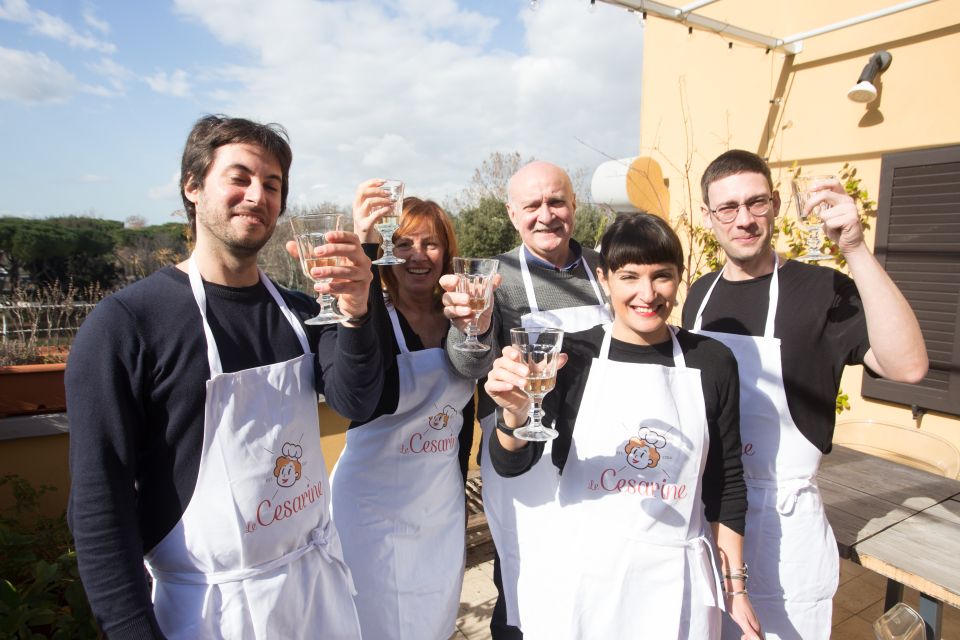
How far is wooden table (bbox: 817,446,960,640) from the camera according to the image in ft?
6.39

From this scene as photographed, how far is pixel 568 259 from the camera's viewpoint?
2.49 m

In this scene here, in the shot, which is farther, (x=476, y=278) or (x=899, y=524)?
(x=899, y=524)

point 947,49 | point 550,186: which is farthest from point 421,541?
point 947,49

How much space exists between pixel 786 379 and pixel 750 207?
0.65 metres

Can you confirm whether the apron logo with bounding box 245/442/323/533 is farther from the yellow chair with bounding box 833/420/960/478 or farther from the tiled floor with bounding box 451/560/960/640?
the yellow chair with bounding box 833/420/960/478

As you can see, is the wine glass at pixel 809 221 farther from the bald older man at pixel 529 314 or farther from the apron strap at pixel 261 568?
the apron strap at pixel 261 568

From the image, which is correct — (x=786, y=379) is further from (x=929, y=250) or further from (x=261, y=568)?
(x=929, y=250)

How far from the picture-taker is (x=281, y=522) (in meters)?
1.53

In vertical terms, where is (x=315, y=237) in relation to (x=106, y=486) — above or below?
above

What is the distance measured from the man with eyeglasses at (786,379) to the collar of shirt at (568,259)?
61 cm

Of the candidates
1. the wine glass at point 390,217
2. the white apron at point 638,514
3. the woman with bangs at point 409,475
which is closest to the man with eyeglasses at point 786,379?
the white apron at point 638,514

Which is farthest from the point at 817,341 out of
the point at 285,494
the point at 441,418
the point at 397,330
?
the point at 285,494

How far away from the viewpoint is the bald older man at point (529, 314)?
208 centimetres

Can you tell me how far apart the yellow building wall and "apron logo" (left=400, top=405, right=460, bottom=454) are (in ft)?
11.3
